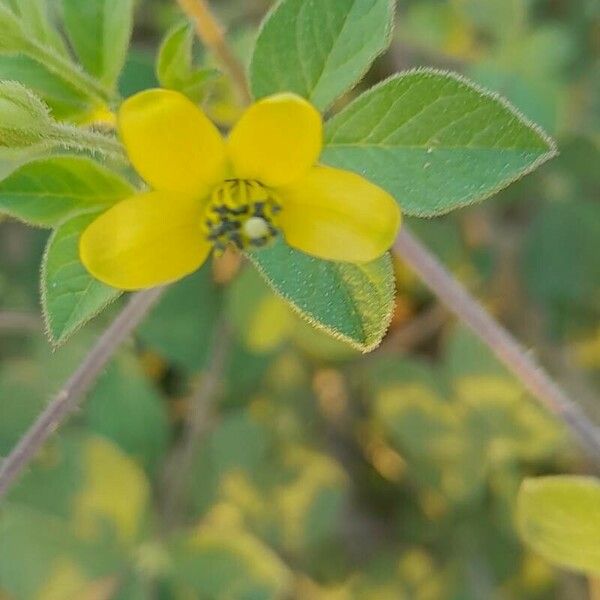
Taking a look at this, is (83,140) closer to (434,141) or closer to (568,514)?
(434,141)

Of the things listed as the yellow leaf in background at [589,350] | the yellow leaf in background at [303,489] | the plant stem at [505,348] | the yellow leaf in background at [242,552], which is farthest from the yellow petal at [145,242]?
the yellow leaf in background at [589,350]

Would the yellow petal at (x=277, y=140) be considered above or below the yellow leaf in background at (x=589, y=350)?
above

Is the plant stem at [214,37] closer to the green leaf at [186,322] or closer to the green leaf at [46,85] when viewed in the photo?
the green leaf at [46,85]

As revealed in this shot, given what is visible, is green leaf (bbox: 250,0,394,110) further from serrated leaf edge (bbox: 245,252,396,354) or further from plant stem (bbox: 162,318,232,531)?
plant stem (bbox: 162,318,232,531)

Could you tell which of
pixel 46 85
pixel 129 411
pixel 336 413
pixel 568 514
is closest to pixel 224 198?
pixel 46 85

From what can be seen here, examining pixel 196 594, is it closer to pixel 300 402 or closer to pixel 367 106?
pixel 300 402
